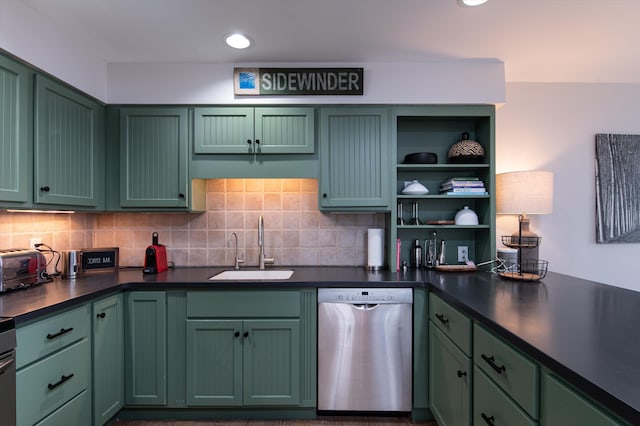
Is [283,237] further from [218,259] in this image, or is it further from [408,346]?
[408,346]

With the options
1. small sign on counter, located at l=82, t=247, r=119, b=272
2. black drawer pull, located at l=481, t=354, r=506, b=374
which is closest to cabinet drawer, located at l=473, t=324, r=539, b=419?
black drawer pull, located at l=481, t=354, r=506, b=374

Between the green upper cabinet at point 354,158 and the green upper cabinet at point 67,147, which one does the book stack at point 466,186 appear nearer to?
the green upper cabinet at point 354,158

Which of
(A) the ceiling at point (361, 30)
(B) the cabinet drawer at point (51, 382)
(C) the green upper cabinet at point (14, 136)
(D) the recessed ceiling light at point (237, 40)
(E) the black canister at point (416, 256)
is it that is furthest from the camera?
(E) the black canister at point (416, 256)

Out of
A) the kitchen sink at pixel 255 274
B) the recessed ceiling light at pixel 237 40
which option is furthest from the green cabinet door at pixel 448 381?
the recessed ceiling light at pixel 237 40

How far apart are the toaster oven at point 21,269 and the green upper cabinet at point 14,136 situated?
287mm

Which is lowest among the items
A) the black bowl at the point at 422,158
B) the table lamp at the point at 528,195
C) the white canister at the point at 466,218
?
the white canister at the point at 466,218

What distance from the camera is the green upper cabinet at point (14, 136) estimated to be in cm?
165

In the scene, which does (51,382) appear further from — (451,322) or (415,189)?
(415,189)

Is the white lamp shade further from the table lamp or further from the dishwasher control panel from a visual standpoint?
the dishwasher control panel

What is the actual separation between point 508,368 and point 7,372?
190cm

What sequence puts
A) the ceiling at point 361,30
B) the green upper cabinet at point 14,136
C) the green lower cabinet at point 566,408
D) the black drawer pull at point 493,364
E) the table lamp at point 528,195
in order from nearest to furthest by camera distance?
1. the green lower cabinet at point 566,408
2. the black drawer pull at point 493,364
3. the green upper cabinet at point 14,136
4. the ceiling at point 361,30
5. the table lamp at point 528,195

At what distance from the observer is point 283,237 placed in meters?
2.75

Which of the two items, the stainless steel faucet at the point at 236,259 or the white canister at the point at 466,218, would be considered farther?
the stainless steel faucet at the point at 236,259

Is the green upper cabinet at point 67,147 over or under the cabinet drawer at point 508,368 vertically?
over
